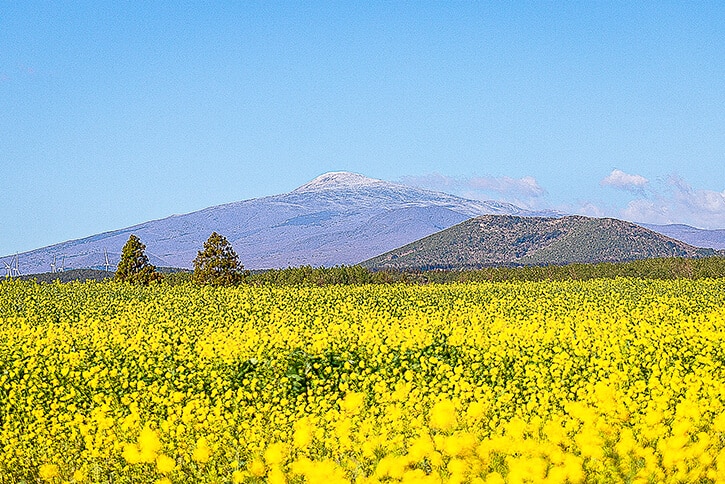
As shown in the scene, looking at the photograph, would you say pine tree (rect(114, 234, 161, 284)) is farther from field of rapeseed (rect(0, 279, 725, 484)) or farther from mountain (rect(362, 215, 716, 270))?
mountain (rect(362, 215, 716, 270))

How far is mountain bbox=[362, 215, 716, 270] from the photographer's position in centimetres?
10681

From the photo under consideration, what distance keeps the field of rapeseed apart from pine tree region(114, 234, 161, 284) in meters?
9.01

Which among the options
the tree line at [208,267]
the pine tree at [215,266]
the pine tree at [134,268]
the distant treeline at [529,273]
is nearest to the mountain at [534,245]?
the distant treeline at [529,273]

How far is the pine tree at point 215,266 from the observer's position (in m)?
26.5

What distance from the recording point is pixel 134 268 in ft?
93.1

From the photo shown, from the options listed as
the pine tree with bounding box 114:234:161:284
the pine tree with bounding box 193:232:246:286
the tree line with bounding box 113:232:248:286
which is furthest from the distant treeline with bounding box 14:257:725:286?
the pine tree with bounding box 193:232:246:286

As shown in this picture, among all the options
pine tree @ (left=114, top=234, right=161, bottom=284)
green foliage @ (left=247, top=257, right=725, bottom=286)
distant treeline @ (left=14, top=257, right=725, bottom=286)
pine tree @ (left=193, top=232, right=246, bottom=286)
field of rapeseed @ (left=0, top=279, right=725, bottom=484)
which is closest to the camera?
field of rapeseed @ (left=0, top=279, right=725, bottom=484)

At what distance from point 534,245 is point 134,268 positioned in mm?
96109

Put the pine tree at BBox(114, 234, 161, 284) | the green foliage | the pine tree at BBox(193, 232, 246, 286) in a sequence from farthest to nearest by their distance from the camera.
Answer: the green foliage
the pine tree at BBox(114, 234, 161, 284)
the pine tree at BBox(193, 232, 246, 286)

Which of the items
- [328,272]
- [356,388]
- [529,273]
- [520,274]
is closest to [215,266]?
[328,272]

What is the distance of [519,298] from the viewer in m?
17.9

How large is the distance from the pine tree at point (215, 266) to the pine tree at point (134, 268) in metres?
1.87

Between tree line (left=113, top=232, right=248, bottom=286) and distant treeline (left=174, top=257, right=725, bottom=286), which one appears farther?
distant treeline (left=174, top=257, right=725, bottom=286)

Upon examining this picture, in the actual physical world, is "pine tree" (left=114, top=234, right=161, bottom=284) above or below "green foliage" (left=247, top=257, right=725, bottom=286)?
above
